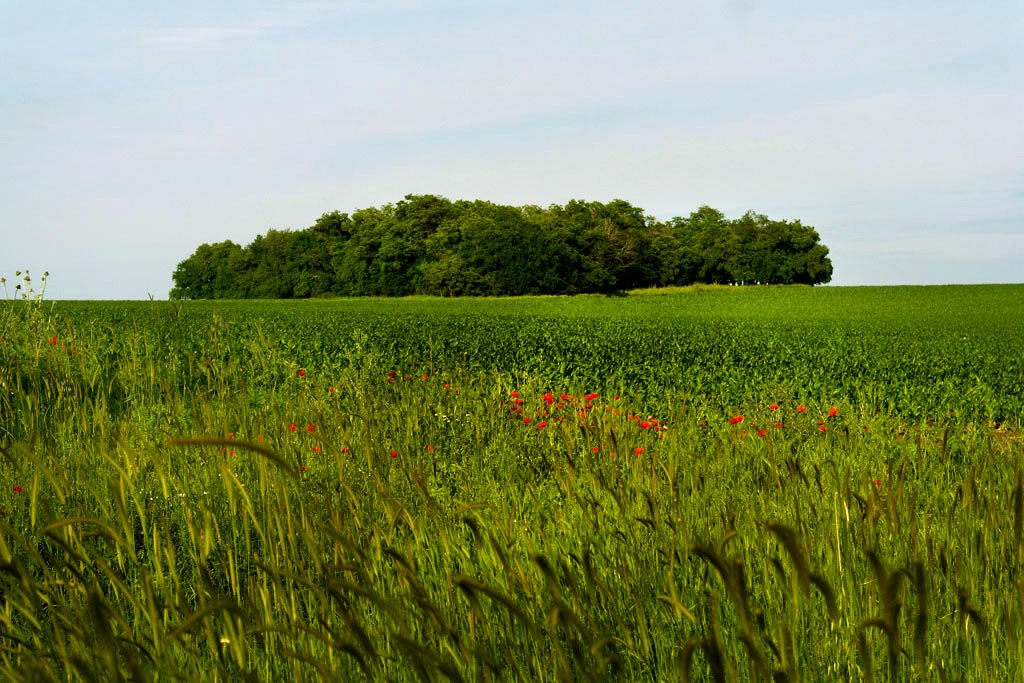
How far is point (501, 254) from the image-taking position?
2318 inches

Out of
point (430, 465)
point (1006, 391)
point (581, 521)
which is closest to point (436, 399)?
point (430, 465)

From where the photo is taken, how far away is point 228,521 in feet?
11.9

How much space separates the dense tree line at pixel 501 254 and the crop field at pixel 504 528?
4844 centimetres

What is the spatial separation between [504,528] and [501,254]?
5677cm

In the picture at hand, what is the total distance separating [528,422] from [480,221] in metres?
56.5

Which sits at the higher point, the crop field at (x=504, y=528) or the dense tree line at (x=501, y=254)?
the dense tree line at (x=501, y=254)

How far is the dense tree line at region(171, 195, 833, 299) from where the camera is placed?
197ft

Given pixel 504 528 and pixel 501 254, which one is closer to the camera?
pixel 504 528

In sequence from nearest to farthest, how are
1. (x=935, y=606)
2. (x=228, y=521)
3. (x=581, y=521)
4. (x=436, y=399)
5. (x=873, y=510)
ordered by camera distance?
(x=873, y=510), (x=935, y=606), (x=581, y=521), (x=228, y=521), (x=436, y=399)

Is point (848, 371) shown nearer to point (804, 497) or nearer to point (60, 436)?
point (804, 497)

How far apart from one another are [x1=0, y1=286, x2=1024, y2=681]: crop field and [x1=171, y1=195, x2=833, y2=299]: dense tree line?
48437 millimetres

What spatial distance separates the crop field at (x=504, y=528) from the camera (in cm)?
147

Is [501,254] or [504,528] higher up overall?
[501,254]

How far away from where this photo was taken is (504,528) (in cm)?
255
